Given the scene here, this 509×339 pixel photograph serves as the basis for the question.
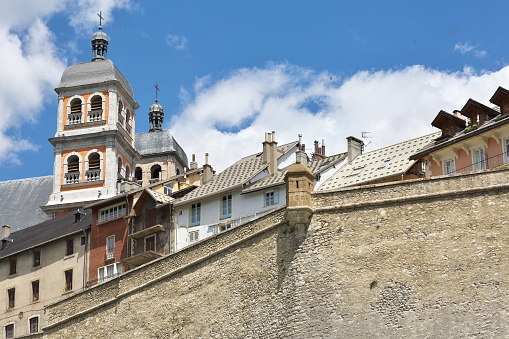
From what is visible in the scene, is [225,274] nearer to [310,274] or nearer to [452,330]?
[310,274]

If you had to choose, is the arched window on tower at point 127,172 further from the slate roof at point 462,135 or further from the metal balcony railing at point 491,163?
the metal balcony railing at point 491,163

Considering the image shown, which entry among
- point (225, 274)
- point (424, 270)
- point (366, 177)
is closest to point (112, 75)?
point (366, 177)

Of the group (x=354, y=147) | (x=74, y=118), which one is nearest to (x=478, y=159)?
(x=354, y=147)

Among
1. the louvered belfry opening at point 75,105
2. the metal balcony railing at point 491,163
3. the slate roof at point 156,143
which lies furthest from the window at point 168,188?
the slate roof at point 156,143

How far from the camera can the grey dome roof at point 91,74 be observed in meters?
92.4

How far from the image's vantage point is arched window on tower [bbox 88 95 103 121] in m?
90.2

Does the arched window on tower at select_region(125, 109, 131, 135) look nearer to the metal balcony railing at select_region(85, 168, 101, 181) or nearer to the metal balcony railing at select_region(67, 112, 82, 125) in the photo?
the metal balcony railing at select_region(67, 112, 82, 125)

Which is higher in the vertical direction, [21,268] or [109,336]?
[21,268]

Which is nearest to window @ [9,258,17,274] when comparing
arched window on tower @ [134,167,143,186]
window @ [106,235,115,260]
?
window @ [106,235,115,260]

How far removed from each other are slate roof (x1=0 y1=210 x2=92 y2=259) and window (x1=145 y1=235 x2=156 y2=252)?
5.27 meters

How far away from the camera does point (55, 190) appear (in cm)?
8712

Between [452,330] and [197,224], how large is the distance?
1021 inches

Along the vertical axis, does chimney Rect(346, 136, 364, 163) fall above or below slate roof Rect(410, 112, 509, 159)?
above

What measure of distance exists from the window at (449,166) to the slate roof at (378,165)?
283 cm
